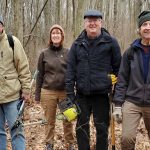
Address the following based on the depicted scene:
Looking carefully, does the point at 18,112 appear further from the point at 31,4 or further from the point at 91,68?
the point at 31,4

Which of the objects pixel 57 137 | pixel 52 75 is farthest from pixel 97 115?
pixel 57 137

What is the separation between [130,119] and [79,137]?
1179 mm

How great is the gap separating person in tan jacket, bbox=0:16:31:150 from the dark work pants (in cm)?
89

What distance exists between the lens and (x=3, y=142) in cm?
589

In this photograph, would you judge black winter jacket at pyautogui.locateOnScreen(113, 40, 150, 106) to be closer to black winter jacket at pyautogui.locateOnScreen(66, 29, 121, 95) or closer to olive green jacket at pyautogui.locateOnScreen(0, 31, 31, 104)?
black winter jacket at pyautogui.locateOnScreen(66, 29, 121, 95)

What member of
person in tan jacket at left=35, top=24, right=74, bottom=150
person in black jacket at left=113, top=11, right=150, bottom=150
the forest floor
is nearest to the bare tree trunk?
→ the forest floor

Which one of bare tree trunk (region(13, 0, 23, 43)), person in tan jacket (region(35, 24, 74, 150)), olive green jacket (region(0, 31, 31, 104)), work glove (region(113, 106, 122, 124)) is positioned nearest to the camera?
work glove (region(113, 106, 122, 124))

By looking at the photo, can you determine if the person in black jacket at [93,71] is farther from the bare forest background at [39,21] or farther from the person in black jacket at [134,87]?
the bare forest background at [39,21]

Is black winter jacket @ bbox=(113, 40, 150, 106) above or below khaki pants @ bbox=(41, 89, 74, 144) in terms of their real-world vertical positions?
above

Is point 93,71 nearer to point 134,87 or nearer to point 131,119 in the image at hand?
point 134,87

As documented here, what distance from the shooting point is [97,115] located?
5.69 meters

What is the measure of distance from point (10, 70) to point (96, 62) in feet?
4.20

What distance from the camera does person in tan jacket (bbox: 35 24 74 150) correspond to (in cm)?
620

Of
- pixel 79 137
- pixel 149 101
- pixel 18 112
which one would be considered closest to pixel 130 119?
pixel 149 101
